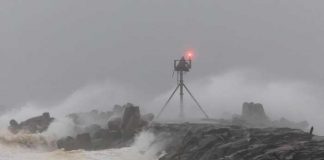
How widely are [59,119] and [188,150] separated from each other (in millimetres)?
37276

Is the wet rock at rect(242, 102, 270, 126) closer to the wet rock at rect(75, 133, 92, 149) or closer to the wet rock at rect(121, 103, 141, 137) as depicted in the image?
the wet rock at rect(121, 103, 141, 137)

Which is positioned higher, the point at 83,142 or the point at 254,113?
the point at 254,113

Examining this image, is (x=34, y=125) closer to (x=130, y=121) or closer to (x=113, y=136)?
(x=113, y=136)

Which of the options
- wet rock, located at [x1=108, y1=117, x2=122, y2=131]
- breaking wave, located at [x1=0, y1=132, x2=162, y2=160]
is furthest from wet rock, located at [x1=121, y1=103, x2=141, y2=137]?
breaking wave, located at [x1=0, y1=132, x2=162, y2=160]

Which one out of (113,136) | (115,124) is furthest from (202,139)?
(115,124)

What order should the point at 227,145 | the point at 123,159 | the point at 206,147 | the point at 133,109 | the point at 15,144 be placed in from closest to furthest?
the point at 227,145
the point at 206,147
the point at 123,159
the point at 15,144
the point at 133,109

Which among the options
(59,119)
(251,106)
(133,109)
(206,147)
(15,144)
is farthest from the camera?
(251,106)

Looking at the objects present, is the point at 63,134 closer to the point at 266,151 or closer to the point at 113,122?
the point at 113,122

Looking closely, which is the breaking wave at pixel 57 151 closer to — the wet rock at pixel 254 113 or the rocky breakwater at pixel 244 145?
the rocky breakwater at pixel 244 145

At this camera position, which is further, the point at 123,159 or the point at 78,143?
the point at 78,143

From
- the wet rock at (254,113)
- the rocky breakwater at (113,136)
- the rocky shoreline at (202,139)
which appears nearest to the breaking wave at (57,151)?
the rocky shoreline at (202,139)

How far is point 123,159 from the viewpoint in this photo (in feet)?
159

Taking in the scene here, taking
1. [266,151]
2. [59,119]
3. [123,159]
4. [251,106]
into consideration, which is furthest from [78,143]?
[251,106]

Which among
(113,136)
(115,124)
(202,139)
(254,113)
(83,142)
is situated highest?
(254,113)
